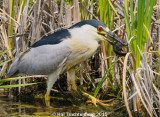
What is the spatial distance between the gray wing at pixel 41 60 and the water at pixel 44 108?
1.54 ft

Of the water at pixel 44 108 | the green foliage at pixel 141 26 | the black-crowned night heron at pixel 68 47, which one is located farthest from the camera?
the black-crowned night heron at pixel 68 47

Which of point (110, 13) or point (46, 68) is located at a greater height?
point (110, 13)

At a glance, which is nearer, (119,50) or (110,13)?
(119,50)

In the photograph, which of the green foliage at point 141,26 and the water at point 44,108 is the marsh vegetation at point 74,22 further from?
the green foliage at point 141,26

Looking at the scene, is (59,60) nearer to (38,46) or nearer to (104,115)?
(38,46)

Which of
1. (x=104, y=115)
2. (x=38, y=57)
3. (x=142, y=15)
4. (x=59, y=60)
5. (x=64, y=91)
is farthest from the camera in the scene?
(x=64, y=91)

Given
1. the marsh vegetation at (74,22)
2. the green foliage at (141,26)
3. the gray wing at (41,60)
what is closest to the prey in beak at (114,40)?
the marsh vegetation at (74,22)

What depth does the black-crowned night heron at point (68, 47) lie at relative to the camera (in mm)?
3655

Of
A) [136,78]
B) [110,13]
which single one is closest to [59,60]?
[110,13]

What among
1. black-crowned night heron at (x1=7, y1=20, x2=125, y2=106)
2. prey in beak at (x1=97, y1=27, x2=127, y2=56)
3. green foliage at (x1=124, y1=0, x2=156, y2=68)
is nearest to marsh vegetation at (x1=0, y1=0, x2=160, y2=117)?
prey in beak at (x1=97, y1=27, x2=127, y2=56)

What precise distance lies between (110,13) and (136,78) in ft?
4.28

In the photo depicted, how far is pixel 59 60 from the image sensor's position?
145 inches

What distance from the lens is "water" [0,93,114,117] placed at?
132 inches

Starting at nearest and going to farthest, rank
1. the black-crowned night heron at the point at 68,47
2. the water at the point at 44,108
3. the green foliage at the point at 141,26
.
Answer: the green foliage at the point at 141,26, the water at the point at 44,108, the black-crowned night heron at the point at 68,47
